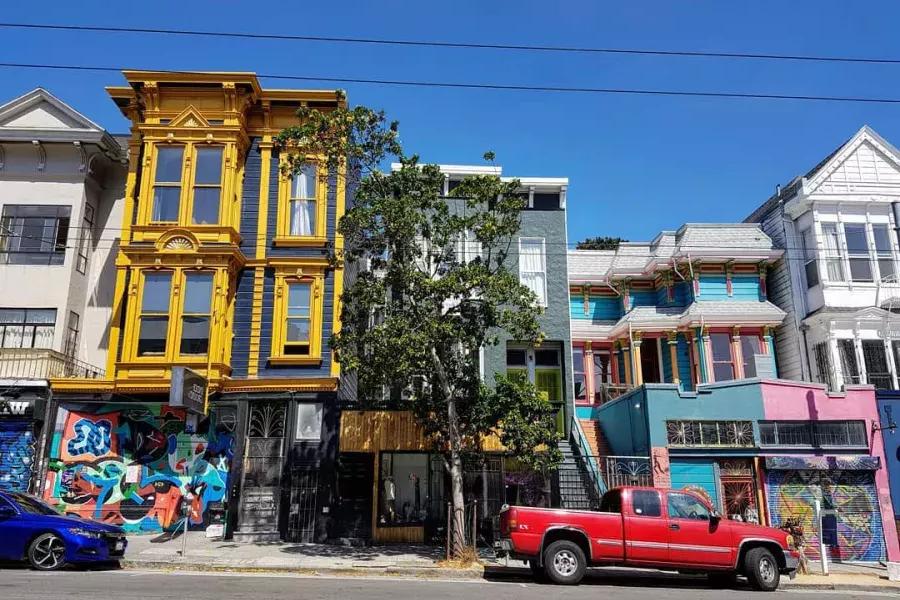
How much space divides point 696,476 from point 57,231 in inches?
810

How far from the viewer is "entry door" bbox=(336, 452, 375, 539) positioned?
18781mm

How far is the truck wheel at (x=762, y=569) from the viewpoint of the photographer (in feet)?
42.3

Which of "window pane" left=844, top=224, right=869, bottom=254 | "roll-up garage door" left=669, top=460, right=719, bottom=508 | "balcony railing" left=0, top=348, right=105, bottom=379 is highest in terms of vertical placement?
"window pane" left=844, top=224, right=869, bottom=254

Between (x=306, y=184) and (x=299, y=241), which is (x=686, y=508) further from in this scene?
(x=306, y=184)

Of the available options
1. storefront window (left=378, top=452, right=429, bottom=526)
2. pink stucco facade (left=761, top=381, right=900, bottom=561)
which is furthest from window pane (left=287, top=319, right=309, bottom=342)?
pink stucco facade (left=761, top=381, right=900, bottom=561)

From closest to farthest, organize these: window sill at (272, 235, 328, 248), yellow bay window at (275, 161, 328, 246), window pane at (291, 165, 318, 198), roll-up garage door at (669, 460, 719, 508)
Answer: roll-up garage door at (669, 460, 719, 508) → window sill at (272, 235, 328, 248) → yellow bay window at (275, 161, 328, 246) → window pane at (291, 165, 318, 198)

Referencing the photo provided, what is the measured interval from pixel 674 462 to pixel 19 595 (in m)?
15.2

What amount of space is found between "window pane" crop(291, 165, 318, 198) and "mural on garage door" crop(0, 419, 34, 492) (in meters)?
10.1

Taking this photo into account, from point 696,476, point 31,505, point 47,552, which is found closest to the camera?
point 47,552

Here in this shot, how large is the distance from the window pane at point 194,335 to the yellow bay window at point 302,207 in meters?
3.38

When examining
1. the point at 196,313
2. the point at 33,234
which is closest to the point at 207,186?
the point at 196,313

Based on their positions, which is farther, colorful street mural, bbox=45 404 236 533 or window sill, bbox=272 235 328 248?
window sill, bbox=272 235 328 248

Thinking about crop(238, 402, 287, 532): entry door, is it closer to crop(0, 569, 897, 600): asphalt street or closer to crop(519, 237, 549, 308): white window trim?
crop(0, 569, 897, 600): asphalt street

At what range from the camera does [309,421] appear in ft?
63.8
